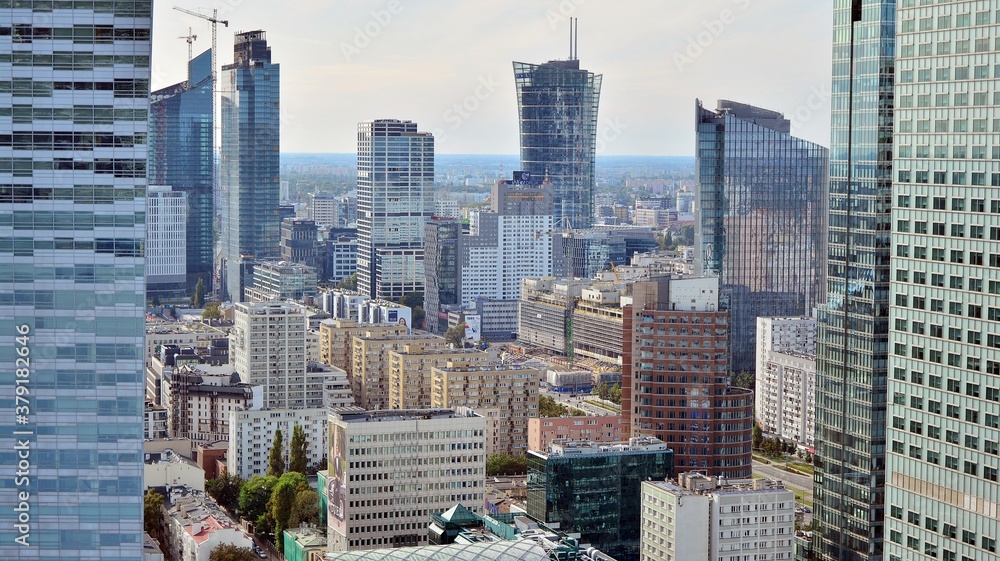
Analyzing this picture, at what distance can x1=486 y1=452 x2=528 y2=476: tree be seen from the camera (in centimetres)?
5694

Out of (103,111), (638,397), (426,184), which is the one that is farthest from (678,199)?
(103,111)

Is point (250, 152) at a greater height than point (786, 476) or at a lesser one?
greater

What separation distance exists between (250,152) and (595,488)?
79.3m

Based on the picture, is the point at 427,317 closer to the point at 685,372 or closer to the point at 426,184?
the point at 426,184

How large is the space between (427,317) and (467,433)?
6004cm

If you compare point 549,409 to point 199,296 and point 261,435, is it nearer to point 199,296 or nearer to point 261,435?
point 261,435

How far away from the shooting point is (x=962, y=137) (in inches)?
1008

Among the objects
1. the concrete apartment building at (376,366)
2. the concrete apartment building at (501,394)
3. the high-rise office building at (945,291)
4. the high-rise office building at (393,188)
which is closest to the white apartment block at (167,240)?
the high-rise office building at (393,188)

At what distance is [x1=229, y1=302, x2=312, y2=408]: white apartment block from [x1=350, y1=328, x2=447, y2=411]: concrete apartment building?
14.1 feet

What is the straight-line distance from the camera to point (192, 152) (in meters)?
126

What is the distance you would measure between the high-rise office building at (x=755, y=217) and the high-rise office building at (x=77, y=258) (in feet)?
169

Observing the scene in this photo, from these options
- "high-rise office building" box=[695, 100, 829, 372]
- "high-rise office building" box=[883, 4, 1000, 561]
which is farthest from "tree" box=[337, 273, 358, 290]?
"high-rise office building" box=[883, 4, 1000, 561]

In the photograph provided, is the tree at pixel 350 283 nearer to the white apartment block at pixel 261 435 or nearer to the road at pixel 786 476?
the white apartment block at pixel 261 435

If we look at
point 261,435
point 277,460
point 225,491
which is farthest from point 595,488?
point 261,435
